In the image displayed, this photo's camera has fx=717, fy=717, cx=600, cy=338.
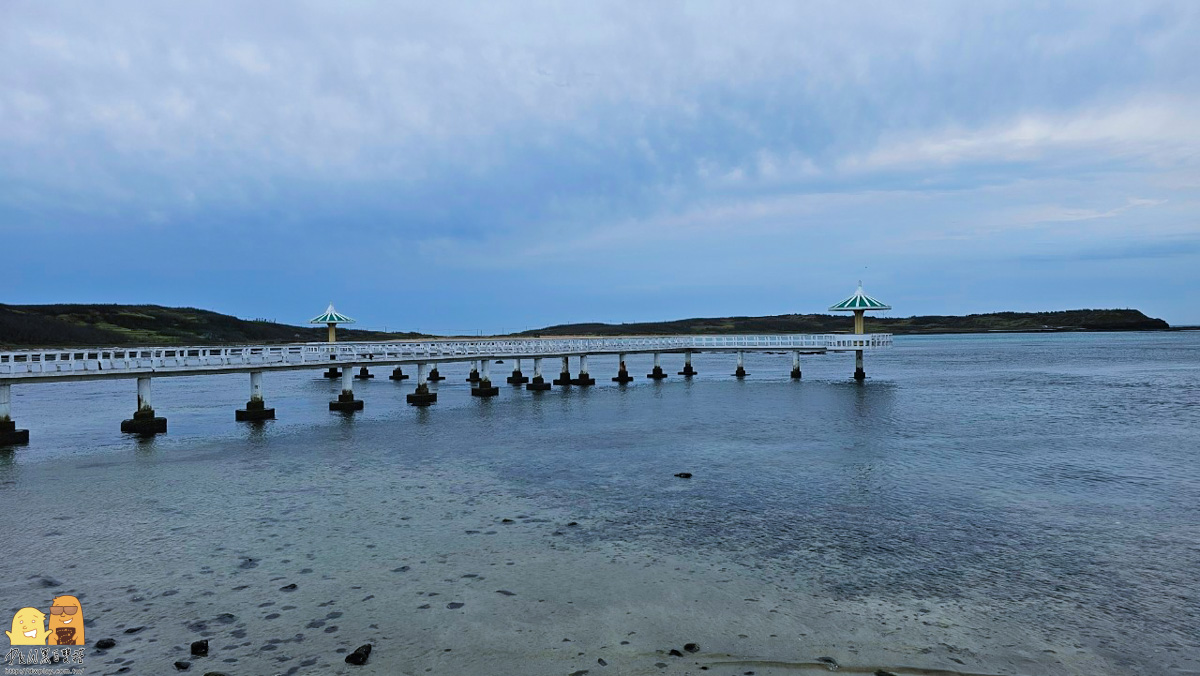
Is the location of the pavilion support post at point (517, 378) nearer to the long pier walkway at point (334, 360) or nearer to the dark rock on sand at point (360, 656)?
the long pier walkway at point (334, 360)

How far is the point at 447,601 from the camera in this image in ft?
34.0

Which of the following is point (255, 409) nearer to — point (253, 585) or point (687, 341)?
point (253, 585)

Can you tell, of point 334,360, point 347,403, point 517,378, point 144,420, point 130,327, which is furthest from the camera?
point 130,327

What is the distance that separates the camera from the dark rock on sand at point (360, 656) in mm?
8312

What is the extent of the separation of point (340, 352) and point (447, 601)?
37.4m

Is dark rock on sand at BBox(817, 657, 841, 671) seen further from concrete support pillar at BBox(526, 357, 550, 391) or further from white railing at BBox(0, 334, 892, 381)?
concrete support pillar at BBox(526, 357, 550, 391)

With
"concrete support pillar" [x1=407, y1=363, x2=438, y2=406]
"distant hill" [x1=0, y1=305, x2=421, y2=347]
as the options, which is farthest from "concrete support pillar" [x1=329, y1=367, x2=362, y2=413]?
"distant hill" [x1=0, y1=305, x2=421, y2=347]

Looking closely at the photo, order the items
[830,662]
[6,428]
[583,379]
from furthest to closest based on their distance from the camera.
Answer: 1. [583,379]
2. [6,428]
3. [830,662]

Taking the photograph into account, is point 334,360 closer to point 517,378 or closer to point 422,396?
point 422,396

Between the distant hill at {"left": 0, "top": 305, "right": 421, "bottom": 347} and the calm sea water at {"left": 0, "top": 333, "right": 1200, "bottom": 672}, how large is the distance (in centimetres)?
5603

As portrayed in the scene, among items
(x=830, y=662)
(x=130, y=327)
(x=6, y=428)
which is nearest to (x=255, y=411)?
(x=6, y=428)

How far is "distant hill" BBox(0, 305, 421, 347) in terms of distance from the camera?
90.6m

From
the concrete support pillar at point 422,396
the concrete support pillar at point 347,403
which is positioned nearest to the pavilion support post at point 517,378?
the concrete support pillar at point 422,396

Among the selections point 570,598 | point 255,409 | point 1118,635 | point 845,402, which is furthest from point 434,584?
point 845,402
